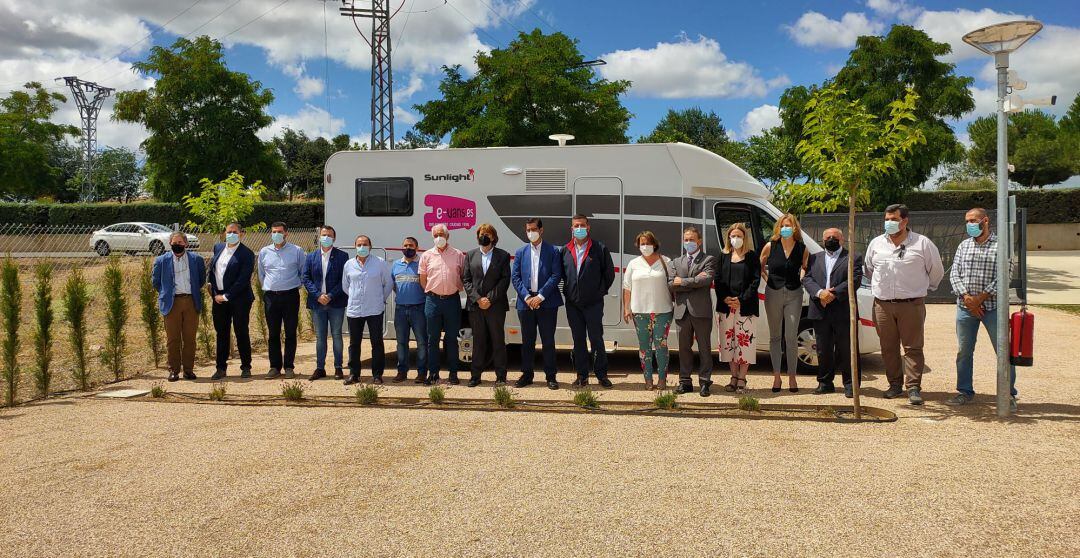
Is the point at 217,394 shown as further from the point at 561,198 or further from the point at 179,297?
the point at 561,198

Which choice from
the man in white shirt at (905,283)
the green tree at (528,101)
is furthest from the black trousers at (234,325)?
the green tree at (528,101)

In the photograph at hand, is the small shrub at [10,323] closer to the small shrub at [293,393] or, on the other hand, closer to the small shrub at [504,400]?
the small shrub at [293,393]

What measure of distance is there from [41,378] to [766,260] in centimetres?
775

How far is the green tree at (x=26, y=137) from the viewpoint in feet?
107

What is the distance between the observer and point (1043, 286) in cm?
1969

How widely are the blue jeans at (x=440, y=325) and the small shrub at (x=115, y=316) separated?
3715 millimetres

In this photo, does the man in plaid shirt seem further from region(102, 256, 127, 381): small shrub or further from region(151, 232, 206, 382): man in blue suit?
region(102, 256, 127, 381): small shrub

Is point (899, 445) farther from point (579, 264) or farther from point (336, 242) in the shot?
point (336, 242)

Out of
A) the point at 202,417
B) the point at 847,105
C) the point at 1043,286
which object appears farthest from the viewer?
the point at 1043,286

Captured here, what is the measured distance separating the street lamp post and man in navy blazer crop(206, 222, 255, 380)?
7756 mm

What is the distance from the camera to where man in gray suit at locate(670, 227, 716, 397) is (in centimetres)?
735

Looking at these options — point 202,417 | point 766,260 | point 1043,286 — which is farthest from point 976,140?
point 202,417

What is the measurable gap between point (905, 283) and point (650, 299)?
2403 mm

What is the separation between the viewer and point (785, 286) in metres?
7.44
